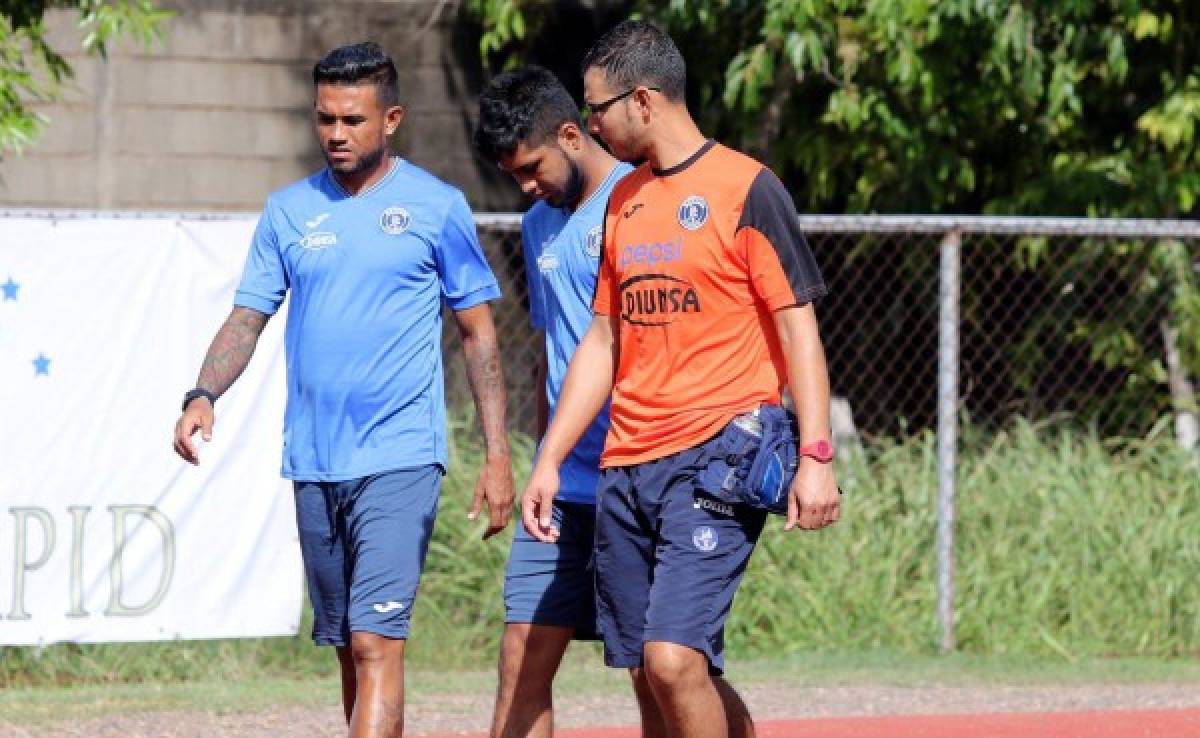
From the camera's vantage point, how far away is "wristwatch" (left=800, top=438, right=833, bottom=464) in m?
5.25

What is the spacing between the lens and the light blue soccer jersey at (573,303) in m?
6.18

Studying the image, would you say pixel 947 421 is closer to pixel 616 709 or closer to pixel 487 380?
pixel 616 709

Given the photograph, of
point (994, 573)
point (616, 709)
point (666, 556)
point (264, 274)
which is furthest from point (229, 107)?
point (666, 556)

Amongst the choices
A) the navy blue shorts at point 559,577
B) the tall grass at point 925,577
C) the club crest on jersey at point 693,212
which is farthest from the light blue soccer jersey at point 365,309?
the tall grass at point 925,577

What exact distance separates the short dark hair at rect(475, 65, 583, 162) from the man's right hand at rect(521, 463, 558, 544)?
3.40 feet

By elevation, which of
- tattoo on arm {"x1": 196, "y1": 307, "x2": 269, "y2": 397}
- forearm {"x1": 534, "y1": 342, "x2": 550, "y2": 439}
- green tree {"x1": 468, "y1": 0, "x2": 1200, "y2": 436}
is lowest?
forearm {"x1": 534, "y1": 342, "x2": 550, "y2": 439}

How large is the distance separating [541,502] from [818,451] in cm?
80

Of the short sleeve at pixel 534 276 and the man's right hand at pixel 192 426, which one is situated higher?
the short sleeve at pixel 534 276

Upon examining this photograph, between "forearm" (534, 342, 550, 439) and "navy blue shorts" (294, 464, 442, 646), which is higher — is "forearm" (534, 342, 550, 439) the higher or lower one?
the higher one

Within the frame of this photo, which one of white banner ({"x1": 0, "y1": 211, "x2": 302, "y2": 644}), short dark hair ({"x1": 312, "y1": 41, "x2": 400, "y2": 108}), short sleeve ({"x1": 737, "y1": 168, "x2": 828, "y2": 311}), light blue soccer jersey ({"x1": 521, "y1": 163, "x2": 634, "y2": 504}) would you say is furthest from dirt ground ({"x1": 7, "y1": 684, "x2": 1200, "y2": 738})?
short sleeve ({"x1": 737, "y1": 168, "x2": 828, "y2": 311})

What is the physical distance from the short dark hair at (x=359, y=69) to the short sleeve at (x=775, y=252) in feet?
4.20

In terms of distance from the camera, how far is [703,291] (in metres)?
5.38

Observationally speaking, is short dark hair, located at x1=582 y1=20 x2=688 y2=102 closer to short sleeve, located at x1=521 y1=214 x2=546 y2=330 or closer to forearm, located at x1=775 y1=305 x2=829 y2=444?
forearm, located at x1=775 y1=305 x2=829 y2=444

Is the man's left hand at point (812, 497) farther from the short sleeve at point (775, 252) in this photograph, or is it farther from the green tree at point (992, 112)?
the green tree at point (992, 112)
